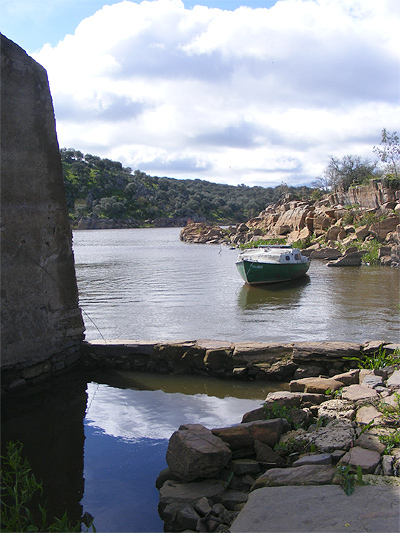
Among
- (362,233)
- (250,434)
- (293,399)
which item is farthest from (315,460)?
(362,233)

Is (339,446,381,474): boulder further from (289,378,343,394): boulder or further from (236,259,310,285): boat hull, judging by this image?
(236,259,310,285): boat hull

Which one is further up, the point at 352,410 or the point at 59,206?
the point at 59,206

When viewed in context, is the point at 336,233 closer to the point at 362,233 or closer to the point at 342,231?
the point at 342,231

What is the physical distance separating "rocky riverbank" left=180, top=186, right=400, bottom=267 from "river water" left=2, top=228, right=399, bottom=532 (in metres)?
11.0

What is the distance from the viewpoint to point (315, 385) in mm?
6605

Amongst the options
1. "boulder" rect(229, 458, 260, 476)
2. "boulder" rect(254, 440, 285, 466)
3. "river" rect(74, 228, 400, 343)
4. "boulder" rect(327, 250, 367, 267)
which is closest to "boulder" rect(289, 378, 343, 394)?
"boulder" rect(254, 440, 285, 466)

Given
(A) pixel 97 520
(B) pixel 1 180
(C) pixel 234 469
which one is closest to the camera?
(A) pixel 97 520

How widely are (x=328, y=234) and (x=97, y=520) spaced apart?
105 feet

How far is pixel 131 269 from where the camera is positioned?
28219 millimetres

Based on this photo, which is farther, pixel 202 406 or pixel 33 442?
pixel 202 406

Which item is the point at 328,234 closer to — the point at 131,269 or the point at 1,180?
the point at 131,269

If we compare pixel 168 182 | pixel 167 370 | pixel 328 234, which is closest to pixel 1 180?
pixel 167 370

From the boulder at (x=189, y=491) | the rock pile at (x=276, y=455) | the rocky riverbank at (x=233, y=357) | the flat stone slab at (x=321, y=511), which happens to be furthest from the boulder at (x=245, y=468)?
the rocky riverbank at (x=233, y=357)

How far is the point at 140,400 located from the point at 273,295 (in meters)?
12.6
